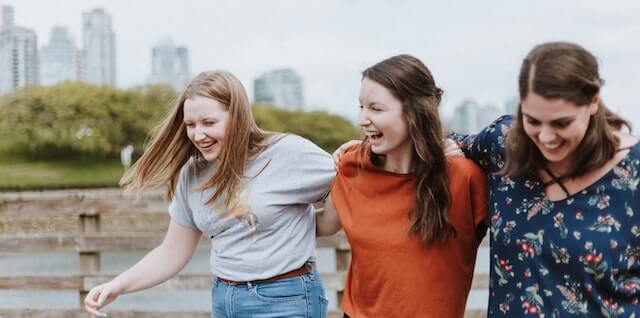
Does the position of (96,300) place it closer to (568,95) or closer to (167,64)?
(568,95)

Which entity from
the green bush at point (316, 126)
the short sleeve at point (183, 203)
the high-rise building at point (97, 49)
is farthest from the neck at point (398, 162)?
the high-rise building at point (97, 49)

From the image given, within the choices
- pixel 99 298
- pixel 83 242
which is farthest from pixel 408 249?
pixel 83 242

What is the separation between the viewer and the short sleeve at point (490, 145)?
204 centimetres

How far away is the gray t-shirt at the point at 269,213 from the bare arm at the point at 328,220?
0.03 metres

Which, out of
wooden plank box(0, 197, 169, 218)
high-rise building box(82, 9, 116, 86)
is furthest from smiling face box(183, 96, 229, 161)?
high-rise building box(82, 9, 116, 86)

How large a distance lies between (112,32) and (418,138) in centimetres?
10100

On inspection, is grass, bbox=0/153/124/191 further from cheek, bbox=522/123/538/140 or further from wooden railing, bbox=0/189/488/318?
cheek, bbox=522/123/538/140

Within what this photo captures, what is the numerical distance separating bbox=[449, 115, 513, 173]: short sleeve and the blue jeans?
0.61 metres

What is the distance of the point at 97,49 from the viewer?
316 feet

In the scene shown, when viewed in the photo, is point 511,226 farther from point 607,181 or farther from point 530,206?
point 607,181

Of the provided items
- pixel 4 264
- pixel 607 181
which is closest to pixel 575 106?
pixel 607 181

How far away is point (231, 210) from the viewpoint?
2365 millimetres

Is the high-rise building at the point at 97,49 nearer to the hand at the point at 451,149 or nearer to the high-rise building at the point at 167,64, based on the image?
the high-rise building at the point at 167,64

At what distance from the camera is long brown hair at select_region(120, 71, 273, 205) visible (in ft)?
7.69
